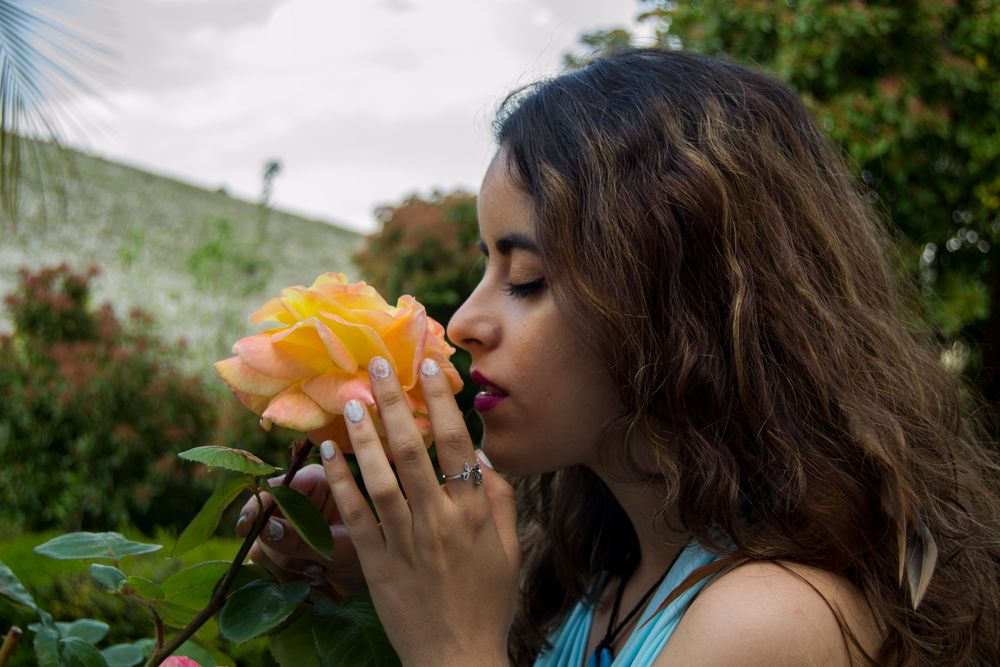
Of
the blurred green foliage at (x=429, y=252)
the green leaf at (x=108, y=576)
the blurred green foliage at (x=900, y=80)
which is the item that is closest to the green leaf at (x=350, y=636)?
the green leaf at (x=108, y=576)

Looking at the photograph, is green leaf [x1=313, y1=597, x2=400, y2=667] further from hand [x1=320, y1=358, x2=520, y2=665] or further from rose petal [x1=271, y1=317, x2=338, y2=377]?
rose petal [x1=271, y1=317, x2=338, y2=377]

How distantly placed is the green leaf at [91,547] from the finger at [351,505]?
0.24m

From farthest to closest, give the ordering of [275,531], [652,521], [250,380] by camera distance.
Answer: [652,521], [275,531], [250,380]

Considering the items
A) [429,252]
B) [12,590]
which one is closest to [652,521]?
[12,590]

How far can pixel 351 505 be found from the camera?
3.71ft

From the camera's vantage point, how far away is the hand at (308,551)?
1.28 m

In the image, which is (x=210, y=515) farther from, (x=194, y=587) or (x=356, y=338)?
(x=356, y=338)

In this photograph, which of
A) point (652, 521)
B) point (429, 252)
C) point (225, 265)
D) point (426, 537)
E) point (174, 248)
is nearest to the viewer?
point (426, 537)

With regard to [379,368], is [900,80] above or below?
above

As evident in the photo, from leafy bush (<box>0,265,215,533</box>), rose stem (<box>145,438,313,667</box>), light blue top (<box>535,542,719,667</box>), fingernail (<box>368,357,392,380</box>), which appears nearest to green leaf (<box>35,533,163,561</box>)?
rose stem (<box>145,438,313,667</box>)

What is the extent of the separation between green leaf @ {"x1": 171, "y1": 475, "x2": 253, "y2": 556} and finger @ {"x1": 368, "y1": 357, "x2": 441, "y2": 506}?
0.18 metres

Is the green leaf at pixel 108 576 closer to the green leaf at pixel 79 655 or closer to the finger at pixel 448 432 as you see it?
the green leaf at pixel 79 655

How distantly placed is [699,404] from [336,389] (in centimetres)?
61

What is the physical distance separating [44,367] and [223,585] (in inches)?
219
